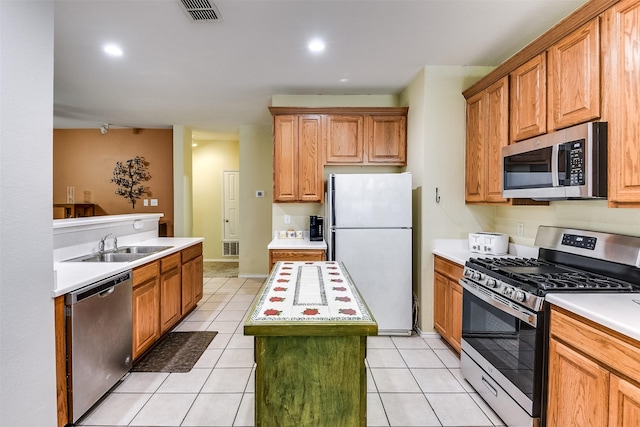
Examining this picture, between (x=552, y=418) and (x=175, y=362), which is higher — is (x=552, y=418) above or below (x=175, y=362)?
above

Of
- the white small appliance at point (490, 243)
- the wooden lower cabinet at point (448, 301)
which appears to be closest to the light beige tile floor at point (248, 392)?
the wooden lower cabinet at point (448, 301)

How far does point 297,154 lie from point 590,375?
3138 millimetres

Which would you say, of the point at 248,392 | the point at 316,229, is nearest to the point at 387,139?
the point at 316,229

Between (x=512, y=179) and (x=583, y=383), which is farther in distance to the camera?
(x=512, y=179)

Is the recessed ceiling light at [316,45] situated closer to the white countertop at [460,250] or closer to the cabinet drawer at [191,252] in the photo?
the white countertop at [460,250]

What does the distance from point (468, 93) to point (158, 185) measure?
5.06 meters

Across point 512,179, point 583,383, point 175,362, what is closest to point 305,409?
point 583,383

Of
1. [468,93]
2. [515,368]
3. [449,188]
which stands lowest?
[515,368]

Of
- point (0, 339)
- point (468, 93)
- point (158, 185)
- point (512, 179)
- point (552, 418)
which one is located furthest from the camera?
point (158, 185)

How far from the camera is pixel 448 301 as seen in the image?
3020mm

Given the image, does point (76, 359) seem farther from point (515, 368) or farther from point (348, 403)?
point (515, 368)

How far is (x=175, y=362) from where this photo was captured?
289 cm

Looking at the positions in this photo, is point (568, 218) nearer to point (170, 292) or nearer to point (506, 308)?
point (506, 308)

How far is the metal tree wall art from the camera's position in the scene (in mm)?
5965
